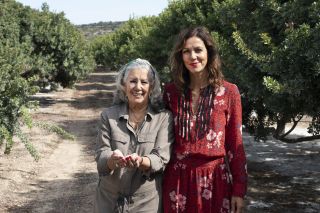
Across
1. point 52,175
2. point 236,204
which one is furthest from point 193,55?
point 52,175

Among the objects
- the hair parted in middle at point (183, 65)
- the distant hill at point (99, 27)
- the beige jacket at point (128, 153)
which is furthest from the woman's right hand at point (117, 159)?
the distant hill at point (99, 27)

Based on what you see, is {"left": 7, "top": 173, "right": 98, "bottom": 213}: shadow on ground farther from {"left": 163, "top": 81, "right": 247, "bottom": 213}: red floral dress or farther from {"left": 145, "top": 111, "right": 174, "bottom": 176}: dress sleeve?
{"left": 145, "top": 111, "right": 174, "bottom": 176}: dress sleeve

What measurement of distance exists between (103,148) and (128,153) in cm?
17

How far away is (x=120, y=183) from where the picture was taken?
116 inches

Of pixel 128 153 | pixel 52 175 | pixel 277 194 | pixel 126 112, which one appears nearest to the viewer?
pixel 128 153

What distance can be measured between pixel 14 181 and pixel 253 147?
6.43 metres

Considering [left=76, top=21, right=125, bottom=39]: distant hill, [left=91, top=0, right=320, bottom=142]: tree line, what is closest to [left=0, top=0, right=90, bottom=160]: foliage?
[left=91, top=0, right=320, bottom=142]: tree line

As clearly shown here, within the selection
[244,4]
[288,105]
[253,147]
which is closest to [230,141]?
[288,105]

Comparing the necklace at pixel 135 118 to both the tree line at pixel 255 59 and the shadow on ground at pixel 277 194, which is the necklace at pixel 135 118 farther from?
the shadow on ground at pixel 277 194

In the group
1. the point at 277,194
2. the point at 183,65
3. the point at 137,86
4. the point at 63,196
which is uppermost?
the point at 183,65

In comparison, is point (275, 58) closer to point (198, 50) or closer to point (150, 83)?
point (198, 50)

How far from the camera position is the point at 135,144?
2955mm

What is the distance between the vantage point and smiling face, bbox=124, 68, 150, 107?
298 cm

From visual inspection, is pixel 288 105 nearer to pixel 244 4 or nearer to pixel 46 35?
pixel 244 4
